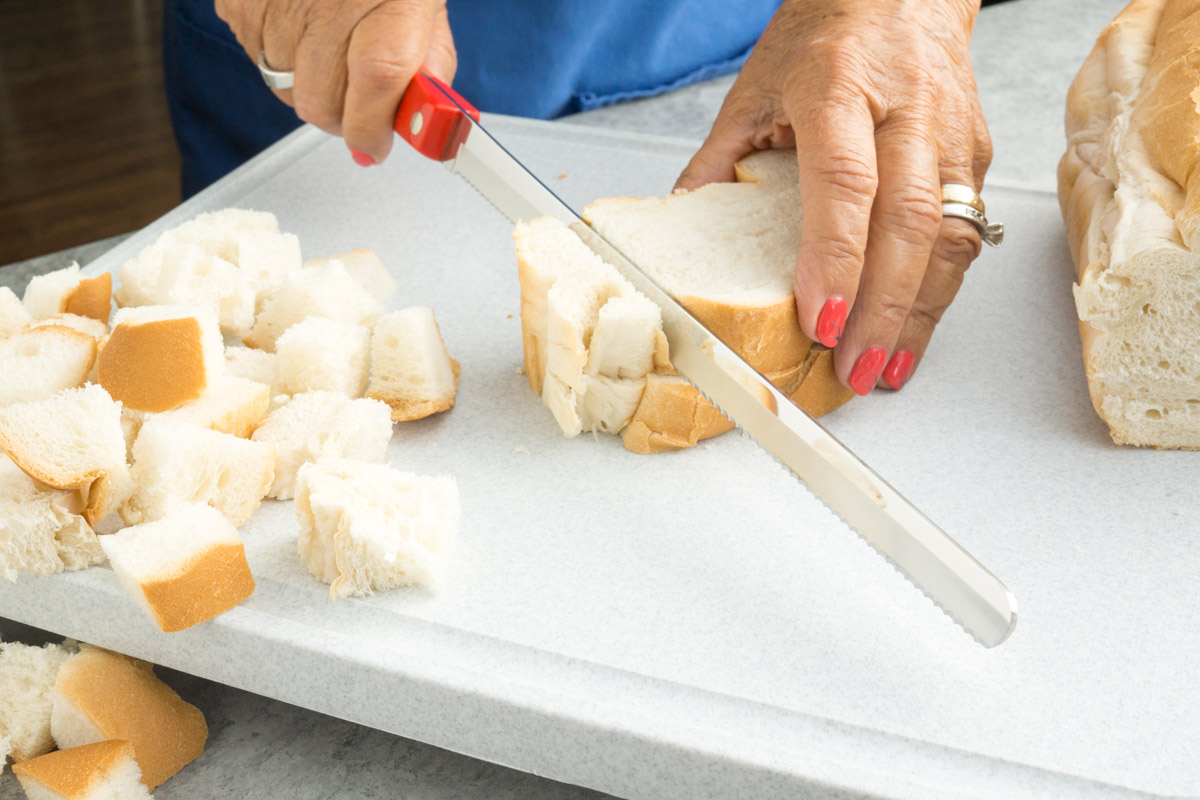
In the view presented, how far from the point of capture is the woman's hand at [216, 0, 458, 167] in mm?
1858

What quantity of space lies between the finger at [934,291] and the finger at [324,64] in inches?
44.8

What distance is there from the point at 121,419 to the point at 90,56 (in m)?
6.23

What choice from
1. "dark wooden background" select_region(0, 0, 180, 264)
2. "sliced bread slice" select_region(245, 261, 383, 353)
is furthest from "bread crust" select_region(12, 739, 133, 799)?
"dark wooden background" select_region(0, 0, 180, 264)

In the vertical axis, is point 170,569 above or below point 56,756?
above

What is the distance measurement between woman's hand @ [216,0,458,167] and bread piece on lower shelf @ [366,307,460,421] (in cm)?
52

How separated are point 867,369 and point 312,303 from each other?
2.94 feet

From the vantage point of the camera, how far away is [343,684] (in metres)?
1.22

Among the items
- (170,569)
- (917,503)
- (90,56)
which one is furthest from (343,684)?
(90,56)

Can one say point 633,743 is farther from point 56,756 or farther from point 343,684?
point 56,756

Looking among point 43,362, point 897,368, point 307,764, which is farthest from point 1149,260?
point 43,362

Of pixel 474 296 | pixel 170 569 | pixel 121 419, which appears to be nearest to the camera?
pixel 170 569

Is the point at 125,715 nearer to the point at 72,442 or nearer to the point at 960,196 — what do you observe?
the point at 72,442

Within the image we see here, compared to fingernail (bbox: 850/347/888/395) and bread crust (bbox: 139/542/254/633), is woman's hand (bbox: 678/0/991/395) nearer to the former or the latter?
fingernail (bbox: 850/347/888/395)

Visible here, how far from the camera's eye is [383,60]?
1.85 metres
